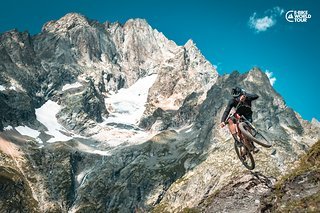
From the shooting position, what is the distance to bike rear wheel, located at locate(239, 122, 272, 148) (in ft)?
79.6

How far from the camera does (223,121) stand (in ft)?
86.5

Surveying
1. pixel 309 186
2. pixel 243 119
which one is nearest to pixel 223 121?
pixel 243 119

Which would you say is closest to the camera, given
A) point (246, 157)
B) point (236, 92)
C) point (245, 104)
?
point (245, 104)

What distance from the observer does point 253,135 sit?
2509cm

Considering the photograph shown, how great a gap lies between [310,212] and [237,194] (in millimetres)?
8187

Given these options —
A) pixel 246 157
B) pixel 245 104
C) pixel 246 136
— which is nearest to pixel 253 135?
pixel 246 136

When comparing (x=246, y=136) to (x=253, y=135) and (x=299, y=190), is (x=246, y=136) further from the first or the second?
(x=299, y=190)

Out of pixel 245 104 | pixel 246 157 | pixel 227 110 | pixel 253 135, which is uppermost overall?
pixel 245 104

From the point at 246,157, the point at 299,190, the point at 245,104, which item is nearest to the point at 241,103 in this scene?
the point at 245,104

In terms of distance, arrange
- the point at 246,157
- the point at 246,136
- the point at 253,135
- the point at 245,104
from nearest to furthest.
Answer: the point at 246,136
the point at 253,135
the point at 245,104
the point at 246,157

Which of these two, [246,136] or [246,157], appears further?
[246,157]

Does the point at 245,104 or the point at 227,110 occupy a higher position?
the point at 245,104

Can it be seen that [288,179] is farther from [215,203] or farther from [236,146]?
[215,203]

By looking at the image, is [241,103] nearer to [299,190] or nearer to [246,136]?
[246,136]
